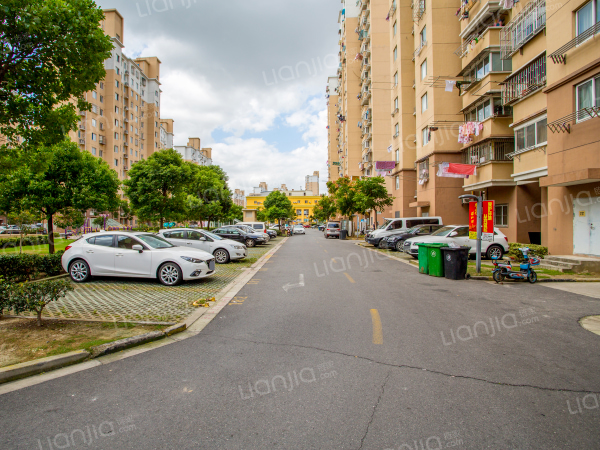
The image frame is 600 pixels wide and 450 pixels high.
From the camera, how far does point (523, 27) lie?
1736 cm

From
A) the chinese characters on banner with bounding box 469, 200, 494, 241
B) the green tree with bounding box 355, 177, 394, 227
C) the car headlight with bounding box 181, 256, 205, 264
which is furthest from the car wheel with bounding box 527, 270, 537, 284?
the green tree with bounding box 355, 177, 394, 227

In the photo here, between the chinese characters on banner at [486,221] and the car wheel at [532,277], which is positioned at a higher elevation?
the chinese characters on banner at [486,221]

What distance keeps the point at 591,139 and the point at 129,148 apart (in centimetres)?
6613

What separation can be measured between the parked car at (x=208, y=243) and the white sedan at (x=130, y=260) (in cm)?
523

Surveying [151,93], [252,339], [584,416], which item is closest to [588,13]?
[584,416]

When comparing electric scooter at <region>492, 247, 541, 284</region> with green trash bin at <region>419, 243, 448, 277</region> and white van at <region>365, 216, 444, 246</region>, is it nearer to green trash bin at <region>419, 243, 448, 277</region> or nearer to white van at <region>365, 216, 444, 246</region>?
green trash bin at <region>419, 243, 448, 277</region>

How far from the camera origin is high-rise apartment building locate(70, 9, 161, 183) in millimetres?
54241

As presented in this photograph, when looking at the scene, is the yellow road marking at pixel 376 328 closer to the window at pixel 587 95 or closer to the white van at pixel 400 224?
the window at pixel 587 95

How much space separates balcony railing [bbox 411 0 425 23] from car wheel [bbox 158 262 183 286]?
28.2m

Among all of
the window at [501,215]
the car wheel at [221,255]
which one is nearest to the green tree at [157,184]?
the car wheel at [221,255]

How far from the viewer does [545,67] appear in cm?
1612

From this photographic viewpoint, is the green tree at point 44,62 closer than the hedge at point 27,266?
Yes

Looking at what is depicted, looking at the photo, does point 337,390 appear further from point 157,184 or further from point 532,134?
point 157,184

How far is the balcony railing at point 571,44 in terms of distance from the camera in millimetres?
12177
